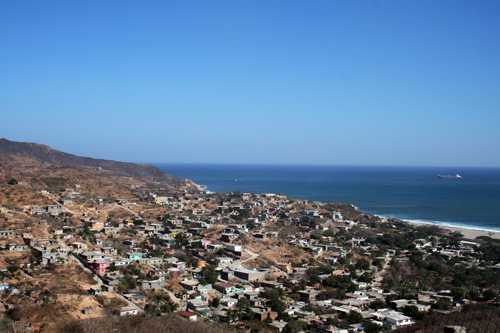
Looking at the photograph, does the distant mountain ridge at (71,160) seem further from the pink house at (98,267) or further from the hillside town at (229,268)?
the pink house at (98,267)

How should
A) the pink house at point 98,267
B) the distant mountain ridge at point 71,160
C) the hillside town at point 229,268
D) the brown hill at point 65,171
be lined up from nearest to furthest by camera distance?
the hillside town at point 229,268 → the pink house at point 98,267 → the brown hill at point 65,171 → the distant mountain ridge at point 71,160

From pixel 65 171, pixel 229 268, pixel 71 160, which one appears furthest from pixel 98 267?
pixel 71 160

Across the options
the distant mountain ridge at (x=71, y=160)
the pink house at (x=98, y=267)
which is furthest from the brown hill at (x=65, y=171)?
the pink house at (x=98, y=267)

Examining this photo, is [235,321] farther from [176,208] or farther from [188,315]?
[176,208]

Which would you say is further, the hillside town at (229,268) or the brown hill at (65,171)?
the brown hill at (65,171)

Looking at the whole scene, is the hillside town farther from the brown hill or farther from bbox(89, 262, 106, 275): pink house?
the brown hill

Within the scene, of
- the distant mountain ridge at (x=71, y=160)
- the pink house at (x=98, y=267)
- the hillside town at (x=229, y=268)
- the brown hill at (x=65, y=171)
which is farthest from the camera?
the distant mountain ridge at (x=71, y=160)

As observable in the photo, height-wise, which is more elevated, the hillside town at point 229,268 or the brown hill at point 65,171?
the brown hill at point 65,171
